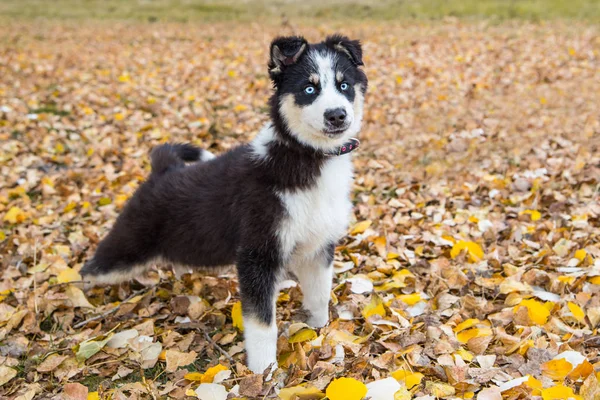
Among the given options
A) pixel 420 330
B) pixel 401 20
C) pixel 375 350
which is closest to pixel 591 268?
pixel 420 330

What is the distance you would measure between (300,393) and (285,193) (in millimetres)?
1122

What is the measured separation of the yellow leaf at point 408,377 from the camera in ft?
9.89

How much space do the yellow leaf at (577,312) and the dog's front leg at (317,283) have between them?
1.53 metres

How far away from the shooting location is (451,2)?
18.4m

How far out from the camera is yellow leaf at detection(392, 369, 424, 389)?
3.01 meters

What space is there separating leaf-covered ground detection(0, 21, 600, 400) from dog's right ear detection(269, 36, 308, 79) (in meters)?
1.65

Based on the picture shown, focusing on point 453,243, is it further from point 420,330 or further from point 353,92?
point 353,92

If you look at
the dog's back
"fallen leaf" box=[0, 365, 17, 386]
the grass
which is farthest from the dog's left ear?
the grass

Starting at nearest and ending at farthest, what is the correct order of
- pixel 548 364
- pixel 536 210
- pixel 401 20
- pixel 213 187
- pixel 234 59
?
1. pixel 548 364
2. pixel 213 187
3. pixel 536 210
4. pixel 234 59
5. pixel 401 20

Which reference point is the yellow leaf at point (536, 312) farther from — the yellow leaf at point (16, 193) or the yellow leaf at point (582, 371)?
the yellow leaf at point (16, 193)

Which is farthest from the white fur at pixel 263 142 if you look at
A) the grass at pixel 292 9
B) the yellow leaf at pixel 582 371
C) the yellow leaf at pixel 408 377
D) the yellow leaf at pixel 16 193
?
the grass at pixel 292 9

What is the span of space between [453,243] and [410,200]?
3.78ft

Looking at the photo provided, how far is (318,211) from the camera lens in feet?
11.1

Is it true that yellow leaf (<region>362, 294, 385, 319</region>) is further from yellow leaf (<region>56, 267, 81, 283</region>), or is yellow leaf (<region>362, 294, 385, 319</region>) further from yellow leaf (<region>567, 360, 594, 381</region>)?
yellow leaf (<region>56, 267, 81, 283</region>)
